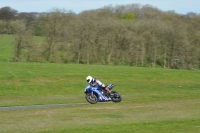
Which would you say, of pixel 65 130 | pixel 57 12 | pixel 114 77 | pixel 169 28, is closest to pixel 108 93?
pixel 65 130

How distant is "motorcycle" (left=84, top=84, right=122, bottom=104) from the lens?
28.0 meters

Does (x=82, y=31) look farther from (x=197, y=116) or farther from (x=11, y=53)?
(x=197, y=116)

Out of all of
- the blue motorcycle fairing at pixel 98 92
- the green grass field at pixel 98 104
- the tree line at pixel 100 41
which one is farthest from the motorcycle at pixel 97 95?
the tree line at pixel 100 41

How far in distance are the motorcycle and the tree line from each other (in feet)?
138

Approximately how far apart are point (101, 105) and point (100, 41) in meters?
50.1

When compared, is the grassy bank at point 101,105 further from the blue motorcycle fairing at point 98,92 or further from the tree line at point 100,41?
the tree line at point 100,41

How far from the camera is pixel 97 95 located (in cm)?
Answer: 2802

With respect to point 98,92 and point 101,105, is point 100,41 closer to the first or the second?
point 98,92

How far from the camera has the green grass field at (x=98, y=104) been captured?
53.0 ft

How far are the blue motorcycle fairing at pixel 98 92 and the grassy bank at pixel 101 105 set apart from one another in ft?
3.56

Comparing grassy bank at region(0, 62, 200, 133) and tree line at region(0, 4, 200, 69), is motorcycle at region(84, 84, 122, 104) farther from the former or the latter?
tree line at region(0, 4, 200, 69)

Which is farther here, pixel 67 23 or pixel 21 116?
pixel 67 23

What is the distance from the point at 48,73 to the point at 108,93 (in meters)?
19.3

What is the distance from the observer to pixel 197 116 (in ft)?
62.7
